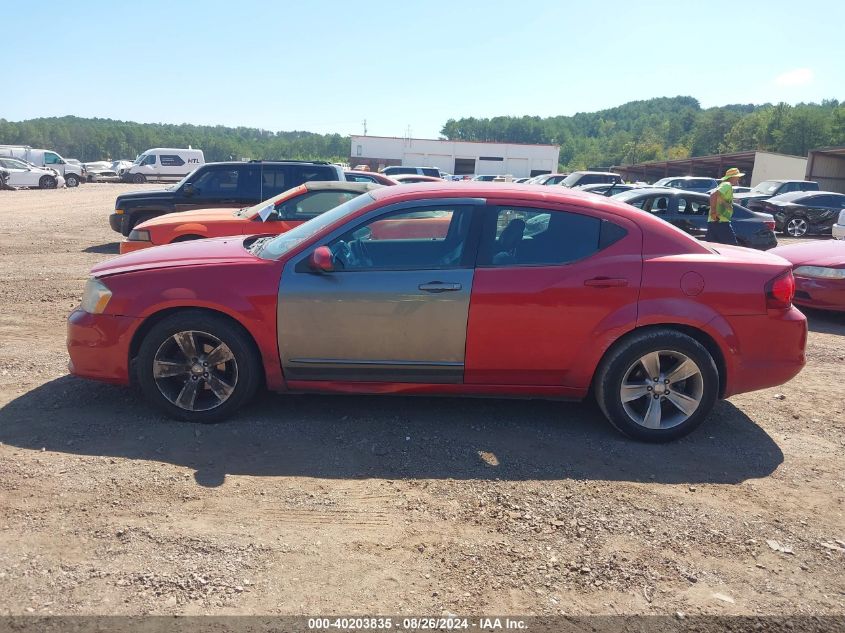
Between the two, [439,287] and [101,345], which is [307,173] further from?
[439,287]

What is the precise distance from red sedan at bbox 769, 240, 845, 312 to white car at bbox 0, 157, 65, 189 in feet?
111

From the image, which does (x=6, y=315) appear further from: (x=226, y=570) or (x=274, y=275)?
(x=226, y=570)

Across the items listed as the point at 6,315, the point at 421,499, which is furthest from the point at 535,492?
the point at 6,315

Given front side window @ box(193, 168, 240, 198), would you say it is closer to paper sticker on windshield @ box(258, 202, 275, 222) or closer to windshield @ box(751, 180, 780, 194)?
paper sticker on windshield @ box(258, 202, 275, 222)

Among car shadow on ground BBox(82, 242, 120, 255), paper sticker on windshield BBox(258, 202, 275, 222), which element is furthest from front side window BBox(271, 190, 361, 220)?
car shadow on ground BBox(82, 242, 120, 255)

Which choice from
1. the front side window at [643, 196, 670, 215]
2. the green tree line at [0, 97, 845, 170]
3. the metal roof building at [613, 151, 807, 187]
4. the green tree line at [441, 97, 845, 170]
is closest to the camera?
the front side window at [643, 196, 670, 215]

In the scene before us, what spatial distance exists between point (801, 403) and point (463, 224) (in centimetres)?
320

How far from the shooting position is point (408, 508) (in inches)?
140

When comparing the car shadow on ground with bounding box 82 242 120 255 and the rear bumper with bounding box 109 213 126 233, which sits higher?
the rear bumper with bounding box 109 213 126 233

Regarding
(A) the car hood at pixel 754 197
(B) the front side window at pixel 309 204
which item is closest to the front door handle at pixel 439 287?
(B) the front side window at pixel 309 204

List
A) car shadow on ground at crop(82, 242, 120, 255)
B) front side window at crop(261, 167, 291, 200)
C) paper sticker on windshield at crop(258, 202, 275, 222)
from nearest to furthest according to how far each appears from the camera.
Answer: paper sticker on windshield at crop(258, 202, 275, 222)
front side window at crop(261, 167, 291, 200)
car shadow on ground at crop(82, 242, 120, 255)

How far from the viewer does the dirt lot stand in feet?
9.48

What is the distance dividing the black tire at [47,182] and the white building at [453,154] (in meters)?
48.5

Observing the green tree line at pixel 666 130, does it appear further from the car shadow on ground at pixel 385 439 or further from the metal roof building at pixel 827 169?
the car shadow on ground at pixel 385 439
